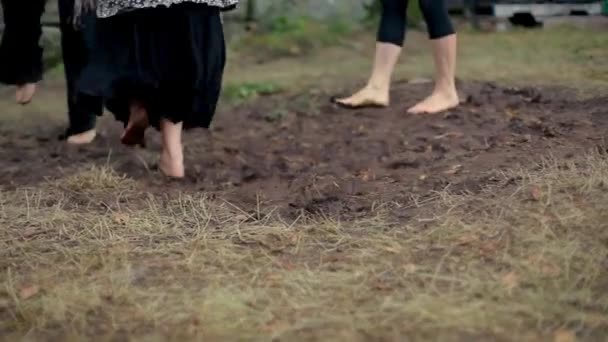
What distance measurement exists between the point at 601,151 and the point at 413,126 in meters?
0.92

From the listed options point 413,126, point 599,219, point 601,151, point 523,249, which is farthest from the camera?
point 413,126

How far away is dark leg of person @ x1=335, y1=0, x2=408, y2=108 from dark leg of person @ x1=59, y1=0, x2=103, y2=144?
118cm

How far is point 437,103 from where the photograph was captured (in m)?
3.75

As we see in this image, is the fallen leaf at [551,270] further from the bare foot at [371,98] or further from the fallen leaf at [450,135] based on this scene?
the bare foot at [371,98]

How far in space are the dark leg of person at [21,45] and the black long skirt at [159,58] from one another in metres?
0.64

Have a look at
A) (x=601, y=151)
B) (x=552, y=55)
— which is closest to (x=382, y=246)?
(x=601, y=151)

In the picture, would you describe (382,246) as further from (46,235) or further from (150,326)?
(46,235)

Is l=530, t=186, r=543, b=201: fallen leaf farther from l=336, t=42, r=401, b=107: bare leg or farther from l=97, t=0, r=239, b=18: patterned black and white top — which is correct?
l=336, t=42, r=401, b=107: bare leg

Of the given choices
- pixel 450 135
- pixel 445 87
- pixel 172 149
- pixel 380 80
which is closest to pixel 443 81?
pixel 445 87

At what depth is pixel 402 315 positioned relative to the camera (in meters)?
1.71

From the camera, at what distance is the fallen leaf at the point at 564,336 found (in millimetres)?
1577

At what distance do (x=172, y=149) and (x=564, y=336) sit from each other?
1.67 meters

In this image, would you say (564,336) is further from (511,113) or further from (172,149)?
(511,113)

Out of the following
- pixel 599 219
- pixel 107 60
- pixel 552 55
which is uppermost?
pixel 107 60
